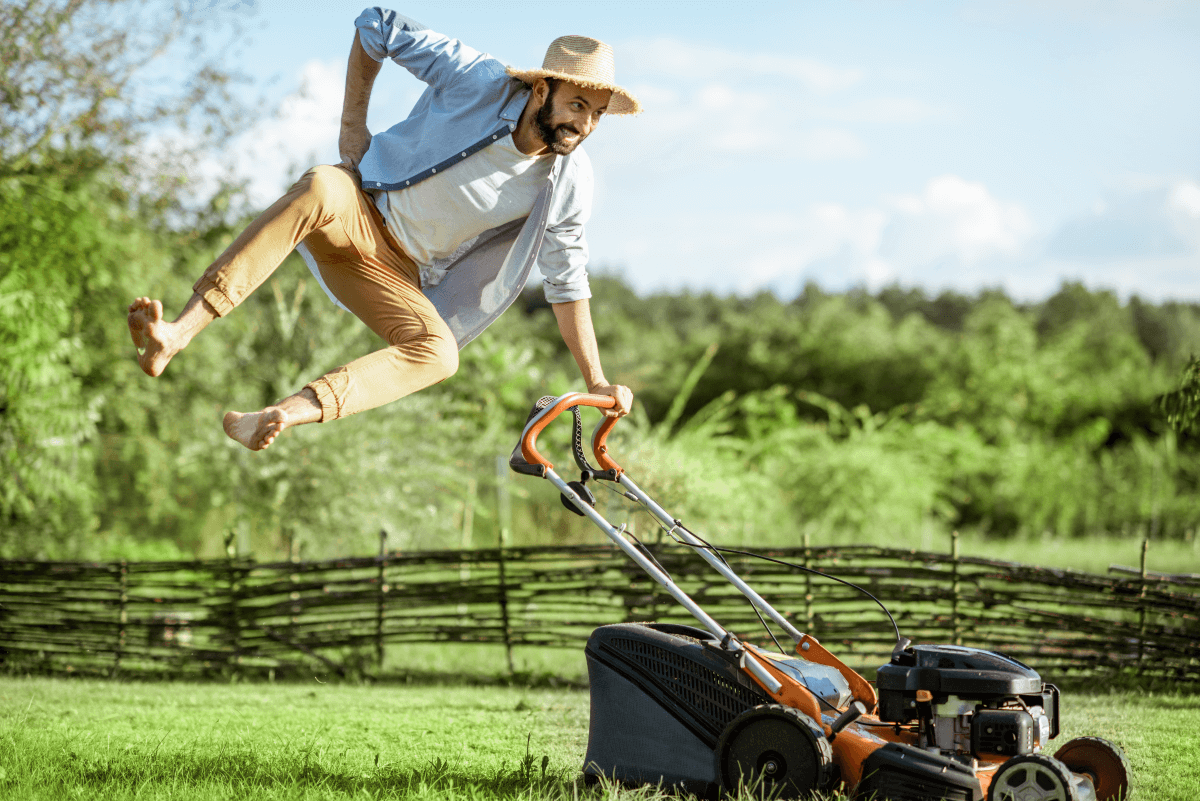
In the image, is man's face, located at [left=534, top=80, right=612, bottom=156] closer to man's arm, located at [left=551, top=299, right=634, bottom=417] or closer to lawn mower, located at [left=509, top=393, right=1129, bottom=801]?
man's arm, located at [left=551, top=299, right=634, bottom=417]

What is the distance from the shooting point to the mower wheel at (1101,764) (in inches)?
119

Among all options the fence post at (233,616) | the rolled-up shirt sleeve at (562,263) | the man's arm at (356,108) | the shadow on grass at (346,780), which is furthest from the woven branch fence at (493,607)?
the man's arm at (356,108)

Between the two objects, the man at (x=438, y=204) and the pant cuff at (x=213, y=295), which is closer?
the pant cuff at (x=213, y=295)

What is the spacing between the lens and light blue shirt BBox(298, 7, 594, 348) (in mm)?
2893

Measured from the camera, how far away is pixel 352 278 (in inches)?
117

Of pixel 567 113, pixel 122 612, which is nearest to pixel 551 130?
pixel 567 113

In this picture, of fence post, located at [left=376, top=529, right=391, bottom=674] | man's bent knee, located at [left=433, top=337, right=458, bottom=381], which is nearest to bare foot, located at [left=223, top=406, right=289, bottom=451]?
man's bent knee, located at [left=433, top=337, right=458, bottom=381]

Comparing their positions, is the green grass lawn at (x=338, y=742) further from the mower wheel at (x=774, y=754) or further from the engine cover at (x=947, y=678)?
the engine cover at (x=947, y=678)

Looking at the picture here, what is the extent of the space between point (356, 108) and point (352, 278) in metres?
0.50

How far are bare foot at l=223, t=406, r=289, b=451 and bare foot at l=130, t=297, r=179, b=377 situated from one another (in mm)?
213

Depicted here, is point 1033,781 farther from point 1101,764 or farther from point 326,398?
point 326,398

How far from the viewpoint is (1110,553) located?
472 inches

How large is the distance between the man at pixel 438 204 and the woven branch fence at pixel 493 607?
420 centimetres

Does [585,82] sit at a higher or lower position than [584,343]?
higher
